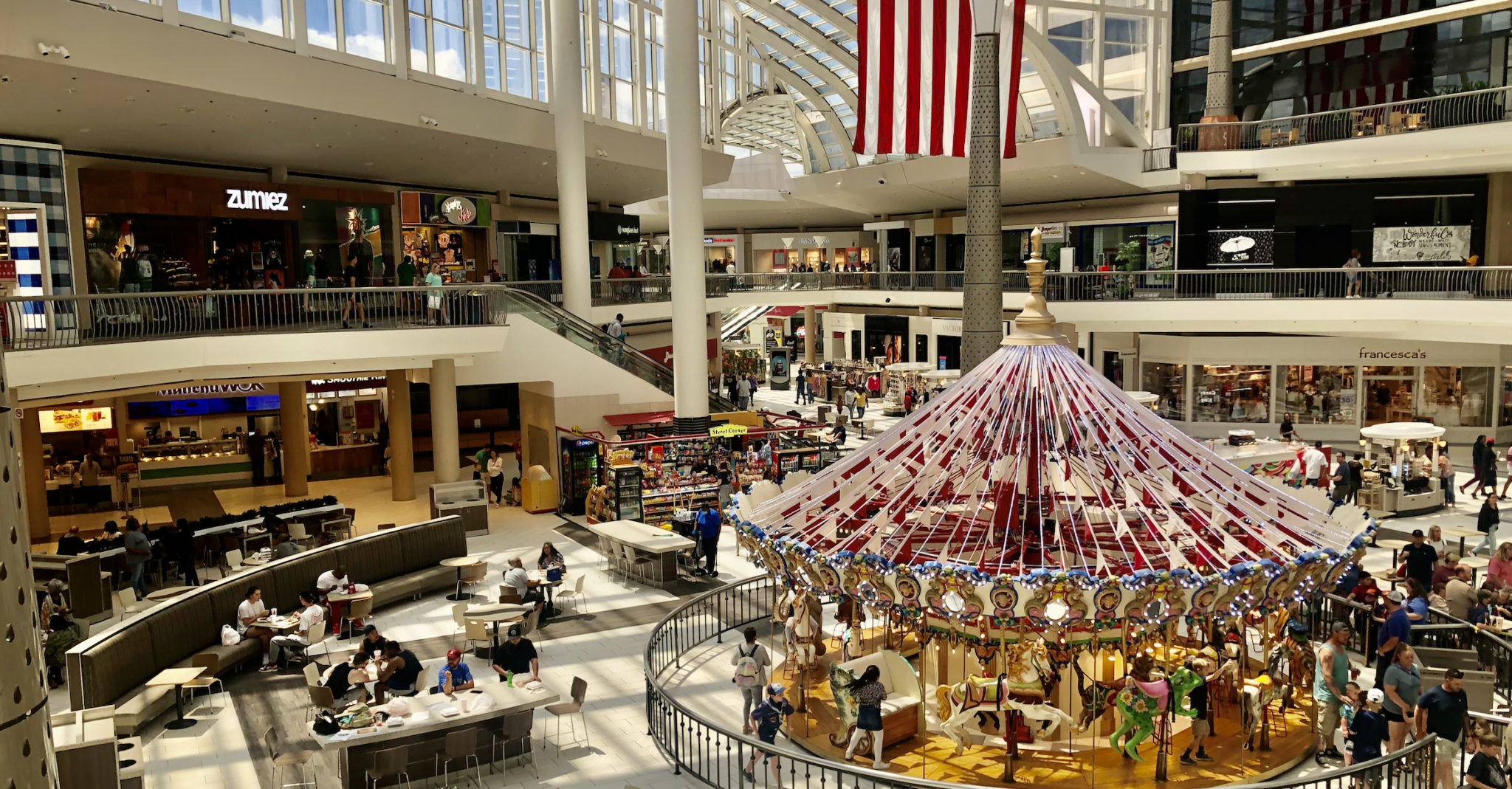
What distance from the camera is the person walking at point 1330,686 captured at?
416 inches

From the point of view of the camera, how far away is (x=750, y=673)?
1148 cm

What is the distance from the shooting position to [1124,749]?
33.8 ft

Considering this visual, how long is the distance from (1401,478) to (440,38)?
2141 cm

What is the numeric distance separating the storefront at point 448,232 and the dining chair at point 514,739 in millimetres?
16657

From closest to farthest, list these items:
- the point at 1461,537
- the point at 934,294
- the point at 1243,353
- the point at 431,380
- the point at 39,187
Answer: the point at 1461,537 → the point at 39,187 → the point at 431,380 → the point at 1243,353 → the point at 934,294

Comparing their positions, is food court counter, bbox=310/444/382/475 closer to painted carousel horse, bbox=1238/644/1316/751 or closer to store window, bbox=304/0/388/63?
store window, bbox=304/0/388/63

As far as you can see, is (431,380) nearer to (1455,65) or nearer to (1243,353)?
(1243,353)

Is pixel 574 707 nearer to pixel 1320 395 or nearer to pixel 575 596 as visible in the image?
pixel 575 596

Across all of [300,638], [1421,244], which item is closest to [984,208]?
[300,638]

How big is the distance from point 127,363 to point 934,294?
1085 inches

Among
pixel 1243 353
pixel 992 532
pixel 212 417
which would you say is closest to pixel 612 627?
pixel 992 532

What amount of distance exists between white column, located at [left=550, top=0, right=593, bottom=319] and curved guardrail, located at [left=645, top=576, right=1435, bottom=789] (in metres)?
11.3

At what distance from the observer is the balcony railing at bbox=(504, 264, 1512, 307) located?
24.8 m

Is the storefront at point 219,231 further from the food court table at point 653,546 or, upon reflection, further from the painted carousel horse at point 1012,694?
the painted carousel horse at point 1012,694
